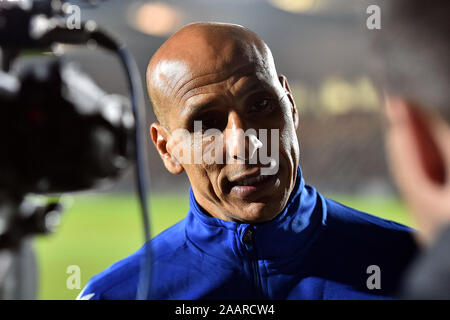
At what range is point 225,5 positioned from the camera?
1211 mm

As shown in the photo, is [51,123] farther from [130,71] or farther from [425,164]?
[425,164]

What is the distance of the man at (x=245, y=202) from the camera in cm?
72

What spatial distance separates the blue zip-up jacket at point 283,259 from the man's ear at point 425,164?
365mm

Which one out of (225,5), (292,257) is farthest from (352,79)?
(292,257)

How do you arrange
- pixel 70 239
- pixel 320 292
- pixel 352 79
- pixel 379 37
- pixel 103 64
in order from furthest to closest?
1. pixel 352 79
2. pixel 70 239
3. pixel 103 64
4. pixel 320 292
5. pixel 379 37

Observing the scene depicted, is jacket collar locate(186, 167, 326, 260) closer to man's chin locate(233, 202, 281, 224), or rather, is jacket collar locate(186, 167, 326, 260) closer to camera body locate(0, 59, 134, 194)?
man's chin locate(233, 202, 281, 224)

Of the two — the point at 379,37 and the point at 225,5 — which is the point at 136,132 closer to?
the point at 379,37

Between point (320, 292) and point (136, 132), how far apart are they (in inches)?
14.3

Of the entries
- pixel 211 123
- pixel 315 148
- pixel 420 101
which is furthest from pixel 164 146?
pixel 315 148

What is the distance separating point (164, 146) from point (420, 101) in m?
0.48

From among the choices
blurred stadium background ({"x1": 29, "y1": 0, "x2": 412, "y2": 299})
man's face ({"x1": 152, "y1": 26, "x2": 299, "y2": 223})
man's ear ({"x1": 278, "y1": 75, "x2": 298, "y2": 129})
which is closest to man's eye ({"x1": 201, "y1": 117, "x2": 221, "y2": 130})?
man's face ({"x1": 152, "y1": 26, "x2": 299, "y2": 223})

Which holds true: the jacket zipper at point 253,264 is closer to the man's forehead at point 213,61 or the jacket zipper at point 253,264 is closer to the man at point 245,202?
the man at point 245,202

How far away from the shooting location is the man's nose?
72cm

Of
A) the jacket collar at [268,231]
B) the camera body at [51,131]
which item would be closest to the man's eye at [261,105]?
the jacket collar at [268,231]
